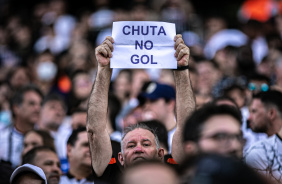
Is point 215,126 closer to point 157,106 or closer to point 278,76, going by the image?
point 157,106

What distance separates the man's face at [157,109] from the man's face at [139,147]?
1646mm

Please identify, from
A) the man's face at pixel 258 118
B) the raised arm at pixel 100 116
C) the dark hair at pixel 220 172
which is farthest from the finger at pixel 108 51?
the dark hair at pixel 220 172

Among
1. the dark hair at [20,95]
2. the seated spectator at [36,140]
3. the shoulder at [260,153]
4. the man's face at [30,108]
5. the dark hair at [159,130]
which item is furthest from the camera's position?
the dark hair at [20,95]

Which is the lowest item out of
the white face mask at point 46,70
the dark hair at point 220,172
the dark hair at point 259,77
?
the dark hair at point 220,172

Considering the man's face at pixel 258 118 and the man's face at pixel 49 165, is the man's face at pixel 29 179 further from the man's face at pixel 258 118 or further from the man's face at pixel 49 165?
the man's face at pixel 258 118

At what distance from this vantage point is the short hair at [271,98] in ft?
17.6

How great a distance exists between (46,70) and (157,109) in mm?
5324

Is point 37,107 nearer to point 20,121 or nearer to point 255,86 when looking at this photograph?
point 20,121

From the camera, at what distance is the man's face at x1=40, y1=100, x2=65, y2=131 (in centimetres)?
745

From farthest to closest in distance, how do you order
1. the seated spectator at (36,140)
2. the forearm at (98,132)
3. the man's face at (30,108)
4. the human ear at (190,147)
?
the man's face at (30,108)
the seated spectator at (36,140)
the forearm at (98,132)
the human ear at (190,147)

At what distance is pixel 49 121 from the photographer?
24.4ft

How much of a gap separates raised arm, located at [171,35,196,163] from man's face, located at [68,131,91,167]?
→ 148 centimetres

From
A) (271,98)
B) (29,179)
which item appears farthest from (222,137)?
(271,98)

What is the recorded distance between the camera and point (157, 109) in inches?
252
